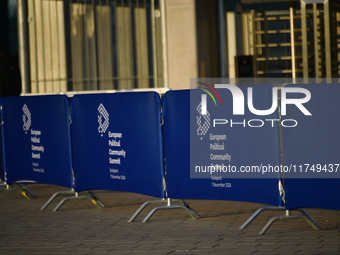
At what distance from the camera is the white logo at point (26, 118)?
10516 millimetres

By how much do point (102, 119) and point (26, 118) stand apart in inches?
74.3

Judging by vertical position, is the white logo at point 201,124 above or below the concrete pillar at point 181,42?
below

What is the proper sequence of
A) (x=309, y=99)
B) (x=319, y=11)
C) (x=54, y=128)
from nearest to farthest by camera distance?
(x=309, y=99)
(x=54, y=128)
(x=319, y=11)

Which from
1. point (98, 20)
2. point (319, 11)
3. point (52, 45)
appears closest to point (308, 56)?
point (319, 11)

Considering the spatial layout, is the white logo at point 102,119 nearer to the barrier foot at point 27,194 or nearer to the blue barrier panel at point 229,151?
the blue barrier panel at point 229,151

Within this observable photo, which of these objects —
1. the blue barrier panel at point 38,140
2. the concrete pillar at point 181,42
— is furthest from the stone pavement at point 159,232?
the concrete pillar at point 181,42

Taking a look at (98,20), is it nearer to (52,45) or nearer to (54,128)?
(52,45)

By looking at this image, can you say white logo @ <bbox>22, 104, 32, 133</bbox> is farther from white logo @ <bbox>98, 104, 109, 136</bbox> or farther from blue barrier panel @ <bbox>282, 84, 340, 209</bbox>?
blue barrier panel @ <bbox>282, 84, 340, 209</bbox>

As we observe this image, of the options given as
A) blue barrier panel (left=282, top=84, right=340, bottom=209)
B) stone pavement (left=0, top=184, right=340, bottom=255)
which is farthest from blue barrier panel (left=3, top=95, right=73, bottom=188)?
blue barrier panel (left=282, top=84, right=340, bottom=209)

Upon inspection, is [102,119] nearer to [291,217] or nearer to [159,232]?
[159,232]

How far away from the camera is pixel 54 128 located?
32.9ft

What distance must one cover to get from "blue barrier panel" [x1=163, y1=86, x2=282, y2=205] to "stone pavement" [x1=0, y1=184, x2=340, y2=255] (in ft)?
1.14

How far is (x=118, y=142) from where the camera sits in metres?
8.95

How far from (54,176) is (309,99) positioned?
14.2ft
